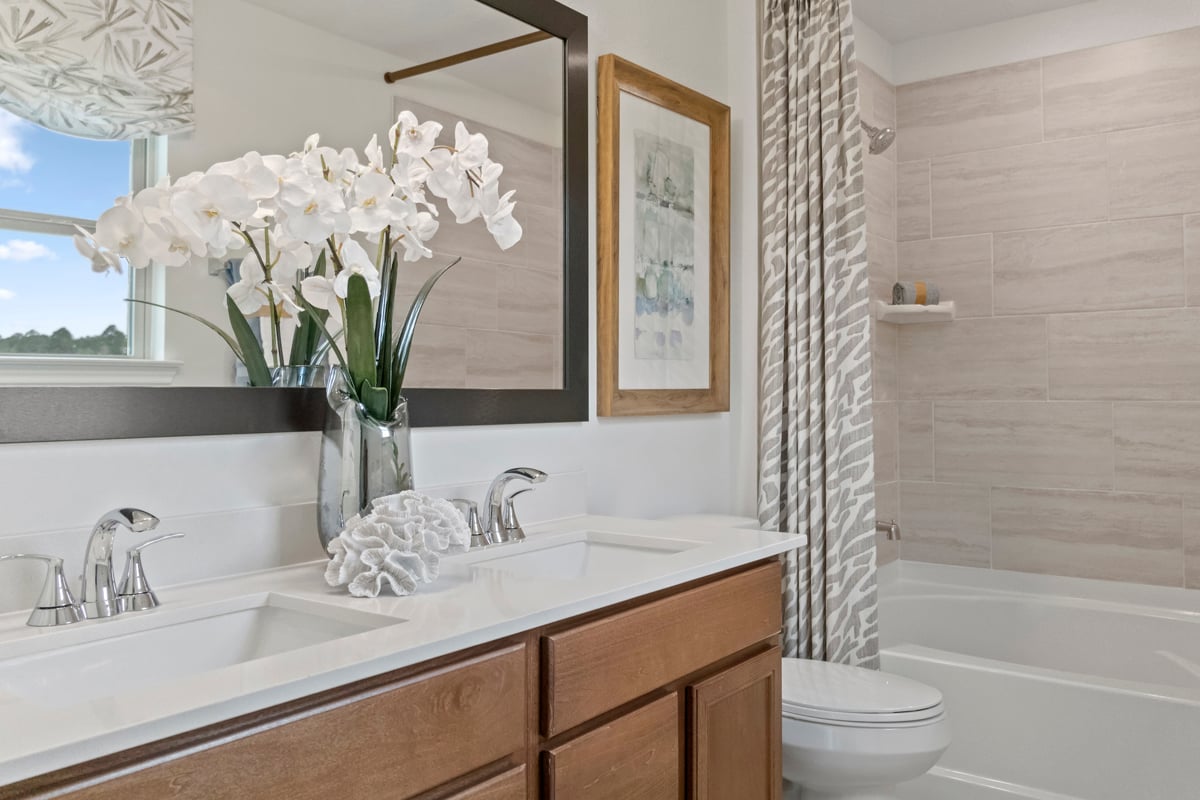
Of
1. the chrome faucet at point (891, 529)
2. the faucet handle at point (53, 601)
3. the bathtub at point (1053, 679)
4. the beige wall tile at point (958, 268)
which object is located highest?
the beige wall tile at point (958, 268)

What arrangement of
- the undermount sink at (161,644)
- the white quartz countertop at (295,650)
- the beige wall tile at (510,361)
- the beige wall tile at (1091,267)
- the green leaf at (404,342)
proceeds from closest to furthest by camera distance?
1. the white quartz countertop at (295,650)
2. the undermount sink at (161,644)
3. the green leaf at (404,342)
4. the beige wall tile at (510,361)
5. the beige wall tile at (1091,267)

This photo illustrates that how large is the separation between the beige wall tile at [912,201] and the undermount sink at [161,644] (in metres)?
2.90

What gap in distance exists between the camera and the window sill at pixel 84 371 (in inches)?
44.8

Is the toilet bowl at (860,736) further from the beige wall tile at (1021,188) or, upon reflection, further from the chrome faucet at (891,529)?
the beige wall tile at (1021,188)

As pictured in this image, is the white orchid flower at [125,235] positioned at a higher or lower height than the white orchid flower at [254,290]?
higher

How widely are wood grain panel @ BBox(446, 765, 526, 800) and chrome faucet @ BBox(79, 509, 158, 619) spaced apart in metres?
0.49

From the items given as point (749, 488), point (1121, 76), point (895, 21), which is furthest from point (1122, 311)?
point (749, 488)

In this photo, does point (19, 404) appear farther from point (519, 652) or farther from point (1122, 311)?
point (1122, 311)

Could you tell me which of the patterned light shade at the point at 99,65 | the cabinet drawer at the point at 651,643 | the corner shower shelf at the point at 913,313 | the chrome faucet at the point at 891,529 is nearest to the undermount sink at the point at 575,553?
the cabinet drawer at the point at 651,643

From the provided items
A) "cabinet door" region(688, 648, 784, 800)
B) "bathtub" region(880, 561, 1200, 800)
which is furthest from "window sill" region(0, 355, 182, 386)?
"bathtub" region(880, 561, 1200, 800)

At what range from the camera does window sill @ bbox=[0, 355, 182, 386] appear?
1.14 meters

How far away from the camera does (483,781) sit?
1.08m

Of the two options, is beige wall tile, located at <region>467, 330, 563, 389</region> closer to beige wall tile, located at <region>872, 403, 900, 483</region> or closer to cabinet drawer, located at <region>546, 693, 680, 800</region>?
cabinet drawer, located at <region>546, 693, 680, 800</region>

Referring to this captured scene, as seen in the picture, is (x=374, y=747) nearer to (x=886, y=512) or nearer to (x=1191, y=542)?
(x=886, y=512)
